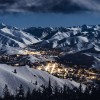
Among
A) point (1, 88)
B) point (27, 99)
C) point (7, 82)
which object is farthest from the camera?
point (7, 82)

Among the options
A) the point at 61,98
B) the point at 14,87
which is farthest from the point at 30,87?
the point at 61,98

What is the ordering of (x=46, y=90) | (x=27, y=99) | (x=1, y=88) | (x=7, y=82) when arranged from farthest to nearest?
(x=7, y=82) → (x=1, y=88) → (x=46, y=90) → (x=27, y=99)

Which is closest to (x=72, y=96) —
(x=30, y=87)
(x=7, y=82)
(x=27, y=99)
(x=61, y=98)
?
(x=61, y=98)

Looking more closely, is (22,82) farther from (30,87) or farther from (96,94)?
(96,94)

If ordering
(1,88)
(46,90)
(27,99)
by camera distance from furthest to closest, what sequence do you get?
(1,88)
(46,90)
(27,99)

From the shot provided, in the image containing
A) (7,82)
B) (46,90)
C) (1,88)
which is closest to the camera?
(46,90)

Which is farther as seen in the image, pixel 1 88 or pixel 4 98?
pixel 1 88

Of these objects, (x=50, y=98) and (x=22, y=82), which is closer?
(x=50, y=98)

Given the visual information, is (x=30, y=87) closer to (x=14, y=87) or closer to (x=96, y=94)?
(x=14, y=87)
